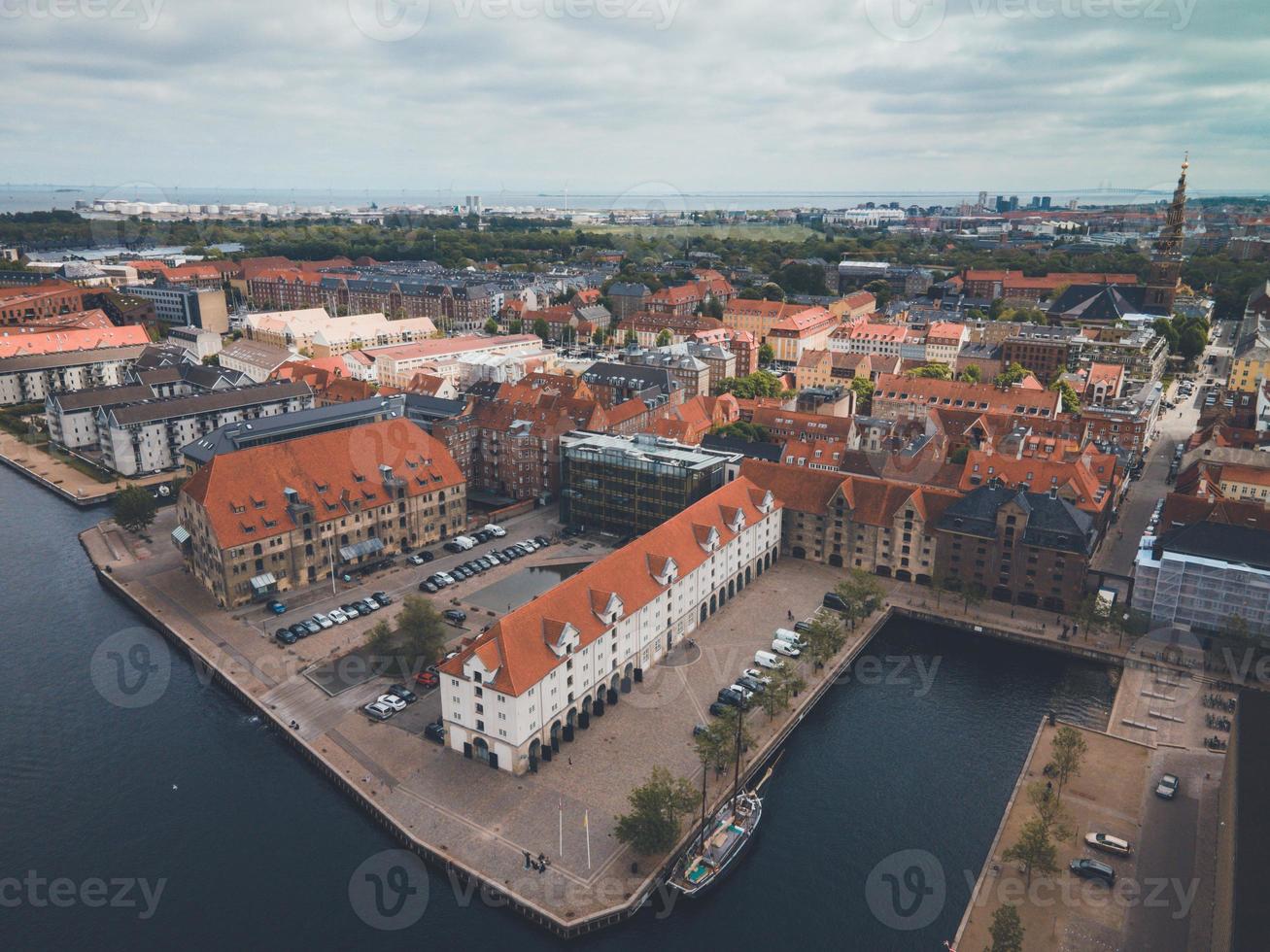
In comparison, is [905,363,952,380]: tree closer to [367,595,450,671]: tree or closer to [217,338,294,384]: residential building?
[367,595,450,671]: tree

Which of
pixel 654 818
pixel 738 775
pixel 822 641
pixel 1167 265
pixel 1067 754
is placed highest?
pixel 1167 265

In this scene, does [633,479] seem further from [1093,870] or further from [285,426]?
[1093,870]

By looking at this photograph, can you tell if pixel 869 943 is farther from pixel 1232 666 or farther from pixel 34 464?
pixel 34 464

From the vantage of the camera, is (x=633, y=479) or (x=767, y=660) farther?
(x=633, y=479)

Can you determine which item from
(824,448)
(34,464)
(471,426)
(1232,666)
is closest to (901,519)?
(824,448)

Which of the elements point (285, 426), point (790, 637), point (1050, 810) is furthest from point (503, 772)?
point (285, 426)

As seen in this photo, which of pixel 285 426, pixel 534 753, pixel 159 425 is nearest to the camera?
pixel 534 753

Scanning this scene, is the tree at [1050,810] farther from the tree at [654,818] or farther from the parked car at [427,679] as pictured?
the parked car at [427,679]
